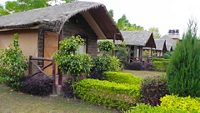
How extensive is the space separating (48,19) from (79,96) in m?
3.80

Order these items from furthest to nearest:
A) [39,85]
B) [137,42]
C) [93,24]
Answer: [137,42] < [93,24] < [39,85]

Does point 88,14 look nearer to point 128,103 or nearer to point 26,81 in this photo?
point 26,81

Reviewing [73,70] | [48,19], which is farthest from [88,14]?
[73,70]

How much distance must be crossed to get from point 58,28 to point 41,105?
3.40 meters

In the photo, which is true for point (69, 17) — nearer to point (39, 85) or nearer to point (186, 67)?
point (39, 85)

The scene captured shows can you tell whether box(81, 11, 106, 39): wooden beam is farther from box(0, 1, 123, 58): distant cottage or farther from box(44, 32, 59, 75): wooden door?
box(44, 32, 59, 75): wooden door

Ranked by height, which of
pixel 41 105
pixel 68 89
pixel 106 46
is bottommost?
pixel 41 105

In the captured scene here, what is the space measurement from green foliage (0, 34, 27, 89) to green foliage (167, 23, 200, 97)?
264 inches

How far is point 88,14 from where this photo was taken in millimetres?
15789

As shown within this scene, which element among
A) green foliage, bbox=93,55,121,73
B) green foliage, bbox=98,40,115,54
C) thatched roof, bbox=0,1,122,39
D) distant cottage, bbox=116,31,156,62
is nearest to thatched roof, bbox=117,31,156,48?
distant cottage, bbox=116,31,156,62

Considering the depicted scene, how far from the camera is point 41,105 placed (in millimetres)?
9898

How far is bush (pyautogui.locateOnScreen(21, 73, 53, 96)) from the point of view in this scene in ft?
37.4

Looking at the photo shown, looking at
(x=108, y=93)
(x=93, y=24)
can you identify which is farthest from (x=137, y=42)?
(x=108, y=93)

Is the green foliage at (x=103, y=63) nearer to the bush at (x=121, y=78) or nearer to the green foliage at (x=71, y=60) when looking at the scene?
the bush at (x=121, y=78)
